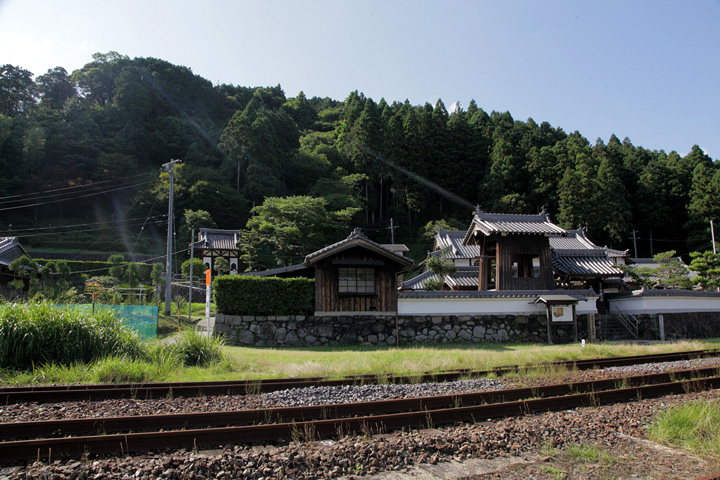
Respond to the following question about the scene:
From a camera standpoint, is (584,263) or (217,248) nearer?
(584,263)

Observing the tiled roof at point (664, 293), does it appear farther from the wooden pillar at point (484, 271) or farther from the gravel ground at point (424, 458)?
the gravel ground at point (424, 458)

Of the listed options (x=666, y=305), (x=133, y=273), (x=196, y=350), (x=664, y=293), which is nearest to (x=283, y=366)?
(x=196, y=350)

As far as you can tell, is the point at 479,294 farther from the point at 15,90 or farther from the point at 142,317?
the point at 15,90

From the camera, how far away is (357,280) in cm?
1684

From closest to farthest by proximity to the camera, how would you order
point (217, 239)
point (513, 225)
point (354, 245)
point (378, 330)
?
point (354, 245), point (378, 330), point (513, 225), point (217, 239)

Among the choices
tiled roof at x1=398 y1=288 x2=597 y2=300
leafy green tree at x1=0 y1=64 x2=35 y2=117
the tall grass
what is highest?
leafy green tree at x1=0 y1=64 x2=35 y2=117

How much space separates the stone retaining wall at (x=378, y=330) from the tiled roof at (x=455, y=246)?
14807 millimetres

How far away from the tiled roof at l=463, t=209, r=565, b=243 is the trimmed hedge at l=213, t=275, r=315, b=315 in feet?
32.0

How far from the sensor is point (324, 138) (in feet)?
204

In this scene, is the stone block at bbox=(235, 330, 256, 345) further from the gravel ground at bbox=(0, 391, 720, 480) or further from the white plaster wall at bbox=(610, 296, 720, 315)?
the white plaster wall at bbox=(610, 296, 720, 315)

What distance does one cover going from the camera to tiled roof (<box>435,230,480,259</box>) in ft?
113

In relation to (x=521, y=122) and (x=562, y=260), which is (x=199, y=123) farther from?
(x=562, y=260)

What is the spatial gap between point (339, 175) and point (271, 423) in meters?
47.3

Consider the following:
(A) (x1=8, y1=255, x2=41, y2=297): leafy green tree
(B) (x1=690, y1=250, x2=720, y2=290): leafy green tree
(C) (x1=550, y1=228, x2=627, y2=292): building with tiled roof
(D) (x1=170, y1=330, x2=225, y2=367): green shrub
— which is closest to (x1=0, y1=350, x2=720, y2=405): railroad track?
(D) (x1=170, y1=330, x2=225, y2=367): green shrub
